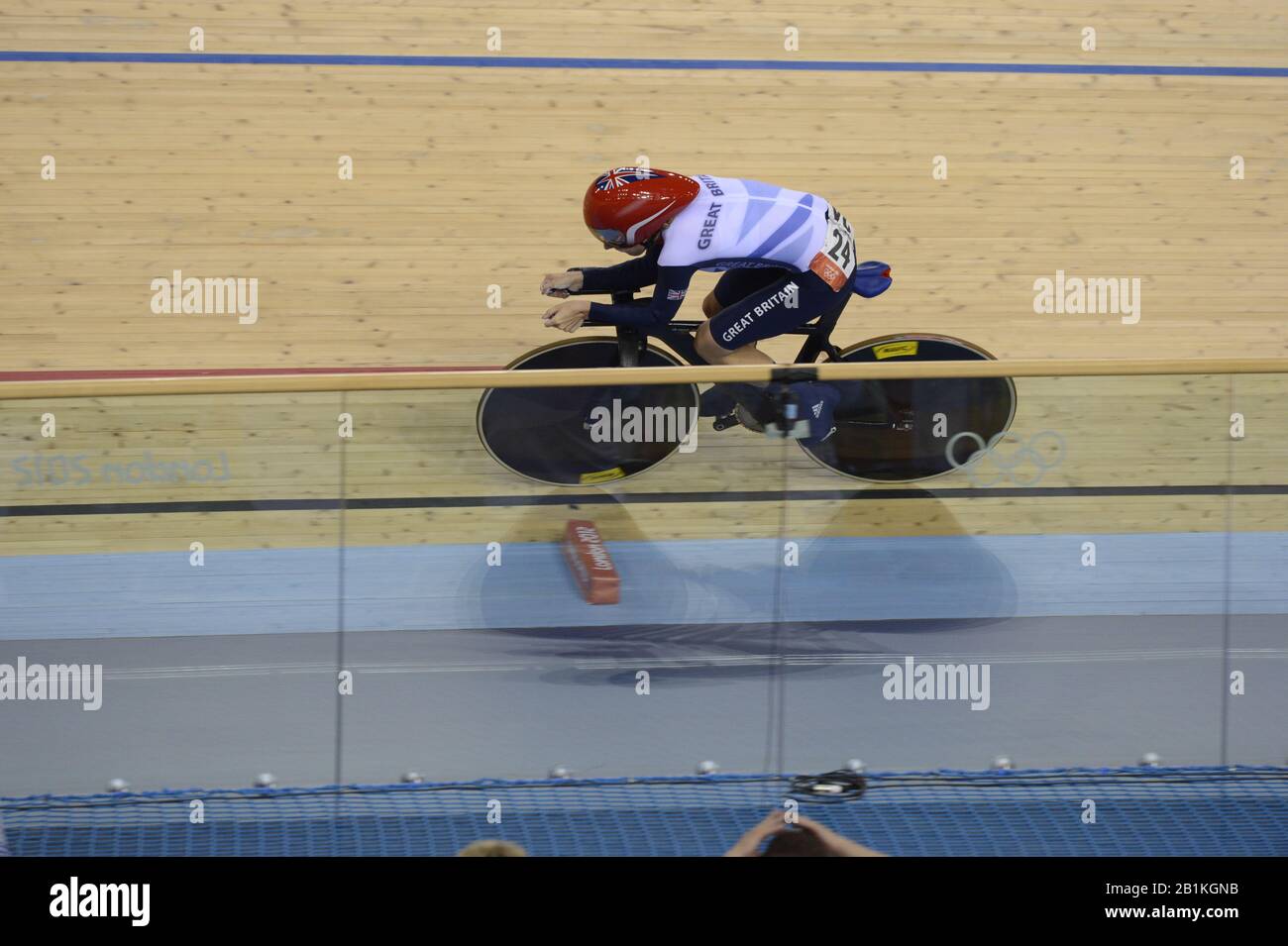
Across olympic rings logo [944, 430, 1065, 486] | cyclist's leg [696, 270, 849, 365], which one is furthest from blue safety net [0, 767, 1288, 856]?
cyclist's leg [696, 270, 849, 365]

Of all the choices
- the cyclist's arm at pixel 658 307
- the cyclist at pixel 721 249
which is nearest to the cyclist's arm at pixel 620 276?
the cyclist at pixel 721 249

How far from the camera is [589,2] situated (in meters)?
5.50

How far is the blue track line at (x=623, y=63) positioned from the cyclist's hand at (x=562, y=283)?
65.0 inches

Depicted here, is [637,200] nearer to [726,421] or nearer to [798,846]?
[726,421]

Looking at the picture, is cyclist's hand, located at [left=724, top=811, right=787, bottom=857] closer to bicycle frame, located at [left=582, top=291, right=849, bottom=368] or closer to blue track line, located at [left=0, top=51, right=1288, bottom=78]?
bicycle frame, located at [left=582, top=291, right=849, bottom=368]

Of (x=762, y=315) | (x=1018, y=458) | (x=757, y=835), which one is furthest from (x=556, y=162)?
(x=757, y=835)

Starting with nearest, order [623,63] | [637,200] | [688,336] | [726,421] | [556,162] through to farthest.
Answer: [726,421] → [637,200] → [688,336] → [556,162] → [623,63]

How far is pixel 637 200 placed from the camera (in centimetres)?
385

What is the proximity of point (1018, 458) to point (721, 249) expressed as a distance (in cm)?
145

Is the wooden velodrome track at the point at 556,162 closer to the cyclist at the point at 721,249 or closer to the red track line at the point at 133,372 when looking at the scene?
the red track line at the point at 133,372

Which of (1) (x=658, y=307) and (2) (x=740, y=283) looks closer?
(1) (x=658, y=307)

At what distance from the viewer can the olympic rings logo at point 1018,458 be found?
105 inches

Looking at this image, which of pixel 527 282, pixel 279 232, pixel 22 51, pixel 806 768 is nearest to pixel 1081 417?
pixel 806 768

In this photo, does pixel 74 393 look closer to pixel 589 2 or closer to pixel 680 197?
pixel 680 197
